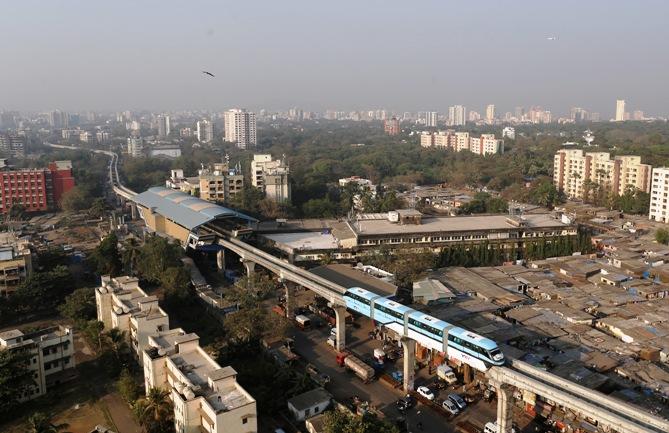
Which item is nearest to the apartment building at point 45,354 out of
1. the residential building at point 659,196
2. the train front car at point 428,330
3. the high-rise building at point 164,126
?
the train front car at point 428,330

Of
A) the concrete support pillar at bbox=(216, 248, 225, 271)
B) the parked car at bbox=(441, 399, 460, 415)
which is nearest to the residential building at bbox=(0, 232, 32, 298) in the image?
the concrete support pillar at bbox=(216, 248, 225, 271)

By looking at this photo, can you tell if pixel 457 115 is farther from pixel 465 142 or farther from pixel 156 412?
pixel 156 412

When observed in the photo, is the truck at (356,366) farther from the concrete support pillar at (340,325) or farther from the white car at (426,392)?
the white car at (426,392)

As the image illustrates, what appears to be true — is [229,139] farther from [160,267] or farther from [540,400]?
[540,400]

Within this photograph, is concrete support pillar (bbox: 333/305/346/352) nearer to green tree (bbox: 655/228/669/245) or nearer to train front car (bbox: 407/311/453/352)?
train front car (bbox: 407/311/453/352)

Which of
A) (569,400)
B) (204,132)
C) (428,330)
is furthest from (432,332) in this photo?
(204,132)

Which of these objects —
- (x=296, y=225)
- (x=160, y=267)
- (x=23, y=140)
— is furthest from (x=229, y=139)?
(x=160, y=267)

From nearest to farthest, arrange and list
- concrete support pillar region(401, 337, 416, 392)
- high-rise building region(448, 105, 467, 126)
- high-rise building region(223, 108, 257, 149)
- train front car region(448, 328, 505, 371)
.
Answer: train front car region(448, 328, 505, 371), concrete support pillar region(401, 337, 416, 392), high-rise building region(223, 108, 257, 149), high-rise building region(448, 105, 467, 126)
